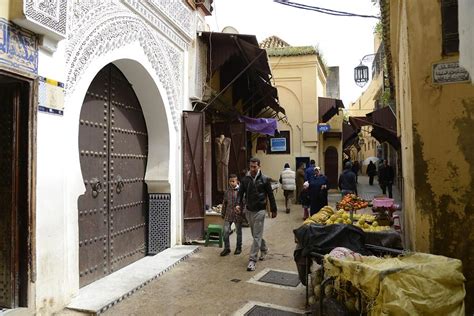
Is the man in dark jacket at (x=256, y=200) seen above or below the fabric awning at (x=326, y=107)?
below

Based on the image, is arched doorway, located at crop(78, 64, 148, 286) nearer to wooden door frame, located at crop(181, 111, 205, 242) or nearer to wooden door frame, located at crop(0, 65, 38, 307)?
wooden door frame, located at crop(181, 111, 205, 242)

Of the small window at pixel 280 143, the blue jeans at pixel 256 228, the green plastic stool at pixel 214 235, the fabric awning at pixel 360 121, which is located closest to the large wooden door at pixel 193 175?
the green plastic stool at pixel 214 235

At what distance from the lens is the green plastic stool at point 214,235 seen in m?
6.66

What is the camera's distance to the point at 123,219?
543 centimetres

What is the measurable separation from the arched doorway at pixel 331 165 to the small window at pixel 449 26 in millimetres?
13350

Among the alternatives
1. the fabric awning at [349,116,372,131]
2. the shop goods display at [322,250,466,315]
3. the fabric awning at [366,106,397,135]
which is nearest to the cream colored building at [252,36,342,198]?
the fabric awning at [349,116,372,131]

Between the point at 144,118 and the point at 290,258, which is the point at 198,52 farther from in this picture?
the point at 290,258

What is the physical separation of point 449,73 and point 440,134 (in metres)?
0.57

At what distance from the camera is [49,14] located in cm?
338

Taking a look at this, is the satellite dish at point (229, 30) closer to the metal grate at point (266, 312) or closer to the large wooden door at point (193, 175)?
the large wooden door at point (193, 175)

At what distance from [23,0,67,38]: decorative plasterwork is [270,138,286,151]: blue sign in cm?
1160

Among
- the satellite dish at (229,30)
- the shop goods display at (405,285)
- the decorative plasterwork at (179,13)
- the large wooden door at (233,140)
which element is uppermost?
the satellite dish at (229,30)

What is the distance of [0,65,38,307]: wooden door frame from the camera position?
3215 mm

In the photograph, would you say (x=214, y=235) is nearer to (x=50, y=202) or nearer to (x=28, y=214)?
(x=50, y=202)
